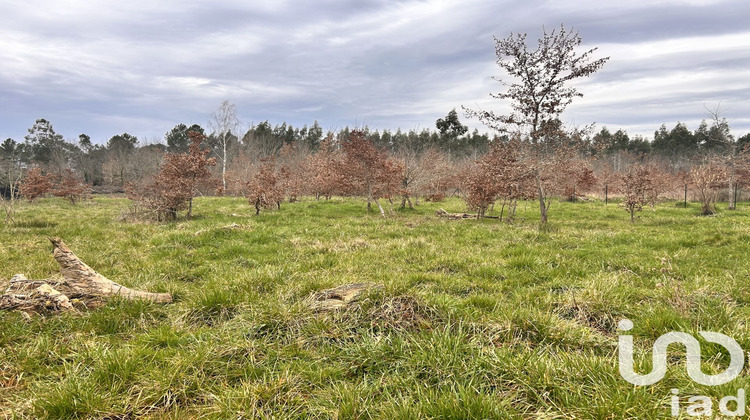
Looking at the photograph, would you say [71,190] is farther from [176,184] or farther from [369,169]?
[369,169]

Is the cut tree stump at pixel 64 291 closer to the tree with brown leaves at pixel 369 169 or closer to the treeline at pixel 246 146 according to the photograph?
the tree with brown leaves at pixel 369 169

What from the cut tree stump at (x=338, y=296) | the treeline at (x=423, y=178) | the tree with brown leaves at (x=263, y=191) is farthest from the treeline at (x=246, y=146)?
the cut tree stump at (x=338, y=296)

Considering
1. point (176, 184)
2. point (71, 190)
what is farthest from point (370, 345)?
point (71, 190)

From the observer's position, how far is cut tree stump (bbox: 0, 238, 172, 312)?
450 centimetres

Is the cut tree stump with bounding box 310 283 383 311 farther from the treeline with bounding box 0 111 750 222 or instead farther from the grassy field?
the treeline with bounding box 0 111 750 222

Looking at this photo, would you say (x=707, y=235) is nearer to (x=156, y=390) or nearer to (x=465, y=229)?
(x=465, y=229)

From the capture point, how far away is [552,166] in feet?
53.8

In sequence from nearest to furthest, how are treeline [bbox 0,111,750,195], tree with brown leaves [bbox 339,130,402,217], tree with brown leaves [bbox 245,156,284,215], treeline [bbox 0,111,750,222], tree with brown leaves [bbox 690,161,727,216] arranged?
treeline [bbox 0,111,750,222] → tree with brown leaves [bbox 245,156,284,215] → tree with brown leaves [bbox 690,161,727,216] → tree with brown leaves [bbox 339,130,402,217] → treeline [bbox 0,111,750,195]

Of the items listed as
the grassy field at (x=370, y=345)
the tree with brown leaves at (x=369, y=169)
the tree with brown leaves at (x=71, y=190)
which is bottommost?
the grassy field at (x=370, y=345)
